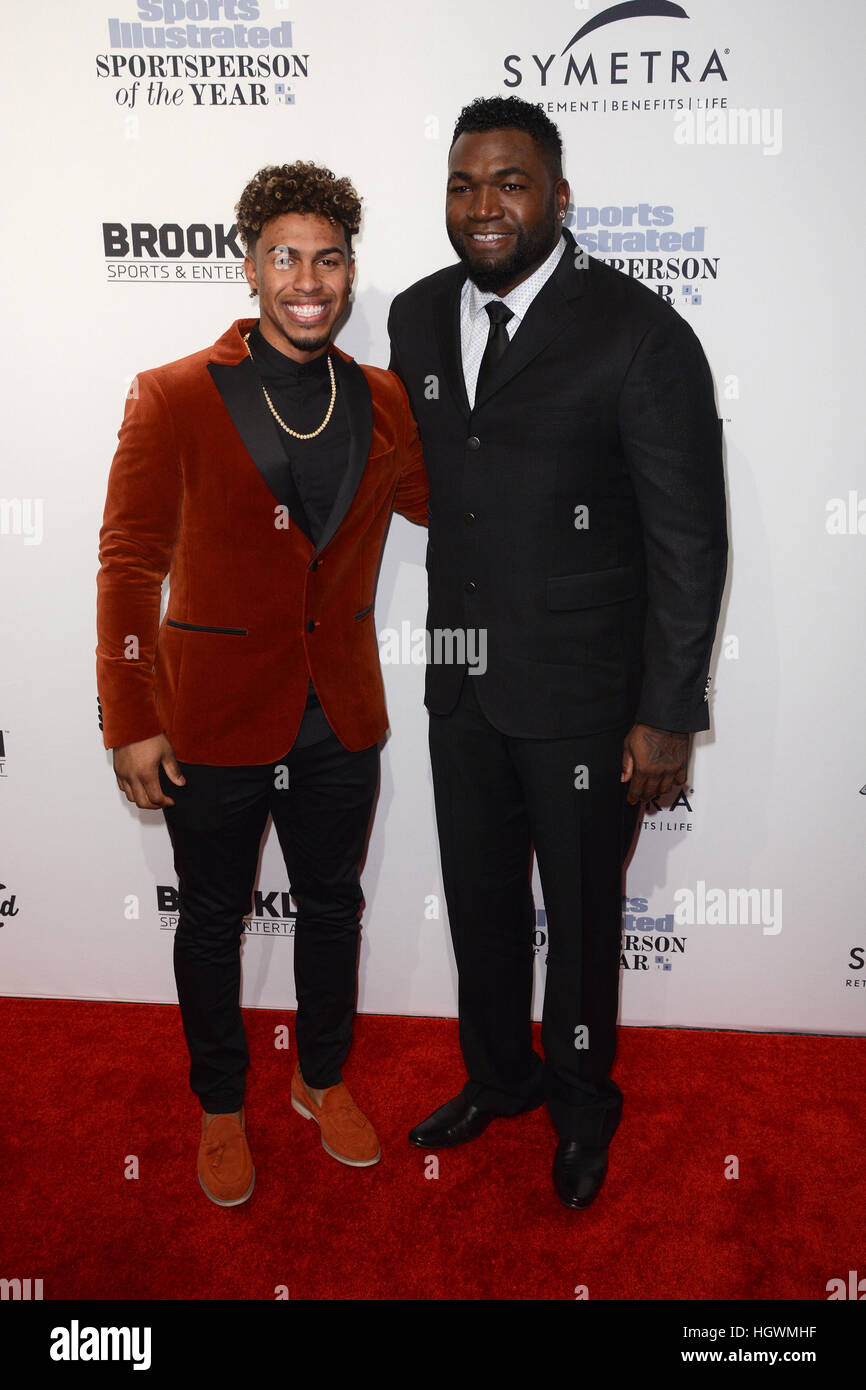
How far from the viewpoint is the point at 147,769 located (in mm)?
2098

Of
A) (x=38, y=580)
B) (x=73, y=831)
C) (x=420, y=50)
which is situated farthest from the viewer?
(x=73, y=831)

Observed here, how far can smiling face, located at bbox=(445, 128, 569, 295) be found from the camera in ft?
6.44

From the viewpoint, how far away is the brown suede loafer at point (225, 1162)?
7.43ft

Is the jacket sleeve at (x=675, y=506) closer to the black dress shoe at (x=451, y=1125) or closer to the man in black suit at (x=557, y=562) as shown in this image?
the man in black suit at (x=557, y=562)

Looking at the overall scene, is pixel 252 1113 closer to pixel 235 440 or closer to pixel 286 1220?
pixel 286 1220

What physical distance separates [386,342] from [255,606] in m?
0.88

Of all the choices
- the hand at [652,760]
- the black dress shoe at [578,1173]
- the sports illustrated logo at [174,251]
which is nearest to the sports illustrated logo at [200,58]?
the sports illustrated logo at [174,251]

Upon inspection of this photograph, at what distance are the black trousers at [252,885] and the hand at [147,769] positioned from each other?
0.11 feet

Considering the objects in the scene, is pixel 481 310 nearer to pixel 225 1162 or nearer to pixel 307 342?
pixel 307 342

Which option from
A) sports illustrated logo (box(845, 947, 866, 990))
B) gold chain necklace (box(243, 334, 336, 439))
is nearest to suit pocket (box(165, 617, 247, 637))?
gold chain necklace (box(243, 334, 336, 439))

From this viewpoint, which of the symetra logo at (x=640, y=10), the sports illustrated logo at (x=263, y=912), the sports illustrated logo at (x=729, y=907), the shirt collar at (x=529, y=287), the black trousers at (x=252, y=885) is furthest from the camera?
the sports illustrated logo at (x=263, y=912)

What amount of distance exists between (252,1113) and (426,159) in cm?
237
